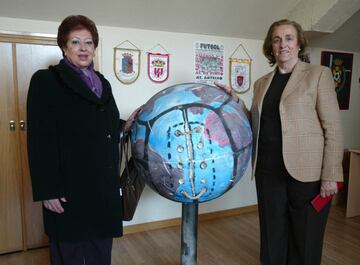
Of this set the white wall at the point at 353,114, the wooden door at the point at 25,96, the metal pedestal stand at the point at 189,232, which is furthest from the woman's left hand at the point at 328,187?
the white wall at the point at 353,114

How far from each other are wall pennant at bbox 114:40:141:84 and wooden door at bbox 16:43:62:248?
0.44 metres

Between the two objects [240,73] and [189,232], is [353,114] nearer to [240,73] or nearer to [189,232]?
[240,73]

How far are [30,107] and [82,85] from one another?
226 mm

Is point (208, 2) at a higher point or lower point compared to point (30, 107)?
higher

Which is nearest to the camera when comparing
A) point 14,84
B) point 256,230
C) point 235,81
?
point 14,84

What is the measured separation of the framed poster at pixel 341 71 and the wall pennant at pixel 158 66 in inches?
73.0

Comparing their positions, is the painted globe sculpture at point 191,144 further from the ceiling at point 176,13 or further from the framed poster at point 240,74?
the framed poster at point 240,74

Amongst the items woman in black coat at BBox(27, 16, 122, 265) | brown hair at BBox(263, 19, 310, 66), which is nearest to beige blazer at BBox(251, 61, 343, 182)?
brown hair at BBox(263, 19, 310, 66)

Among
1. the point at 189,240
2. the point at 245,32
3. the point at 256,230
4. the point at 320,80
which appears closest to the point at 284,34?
the point at 320,80

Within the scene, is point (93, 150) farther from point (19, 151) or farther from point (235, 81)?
point (235, 81)

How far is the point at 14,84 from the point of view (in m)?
2.41

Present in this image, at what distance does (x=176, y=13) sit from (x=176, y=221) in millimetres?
1835

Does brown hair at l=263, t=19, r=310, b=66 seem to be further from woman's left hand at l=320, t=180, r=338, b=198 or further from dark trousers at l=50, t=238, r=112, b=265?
dark trousers at l=50, t=238, r=112, b=265

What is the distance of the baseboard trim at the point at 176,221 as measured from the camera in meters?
2.86
